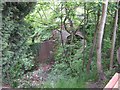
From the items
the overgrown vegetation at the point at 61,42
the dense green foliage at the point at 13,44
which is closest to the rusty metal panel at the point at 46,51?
the overgrown vegetation at the point at 61,42

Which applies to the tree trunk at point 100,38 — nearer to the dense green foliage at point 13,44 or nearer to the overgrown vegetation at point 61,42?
the overgrown vegetation at point 61,42

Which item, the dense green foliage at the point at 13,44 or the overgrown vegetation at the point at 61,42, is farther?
the overgrown vegetation at the point at 61,42

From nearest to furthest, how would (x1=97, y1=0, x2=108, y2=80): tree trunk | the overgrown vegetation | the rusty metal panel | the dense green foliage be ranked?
the dense green foliage → the overgrown vegetation → (x1=97, y1=0, x2=108, y2=80): tree trunk → the rusty metal panel

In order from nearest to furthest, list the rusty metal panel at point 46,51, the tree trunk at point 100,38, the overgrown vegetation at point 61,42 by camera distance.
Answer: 1. the overgrown vegetation at point 61,42
2. the tree trunk at point 100,38
3. the rusty metal panel at point 46,51

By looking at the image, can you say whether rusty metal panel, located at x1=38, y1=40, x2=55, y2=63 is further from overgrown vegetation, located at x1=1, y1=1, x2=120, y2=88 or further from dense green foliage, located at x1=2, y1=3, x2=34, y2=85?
dense green foliage, located at x1=2, y1=3, x2=34, y2=85

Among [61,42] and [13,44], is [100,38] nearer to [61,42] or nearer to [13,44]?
[61,42]

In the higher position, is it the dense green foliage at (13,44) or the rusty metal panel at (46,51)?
the dense green foliage at (13,44)

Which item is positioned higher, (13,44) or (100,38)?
(13,44)

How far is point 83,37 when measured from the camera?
2.84 metres

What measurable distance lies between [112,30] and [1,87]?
1.59 metres

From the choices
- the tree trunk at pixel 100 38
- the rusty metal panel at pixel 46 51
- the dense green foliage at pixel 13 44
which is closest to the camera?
the dense green foliage at pixel 13 44

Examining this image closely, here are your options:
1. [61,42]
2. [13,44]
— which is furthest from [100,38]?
[13,44]

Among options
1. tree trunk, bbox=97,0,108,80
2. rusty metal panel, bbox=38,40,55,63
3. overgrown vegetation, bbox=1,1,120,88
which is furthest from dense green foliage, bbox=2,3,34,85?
tree trunk, bbox=97,0,108,80

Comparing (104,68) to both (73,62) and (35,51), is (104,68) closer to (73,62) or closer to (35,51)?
(73,62)
